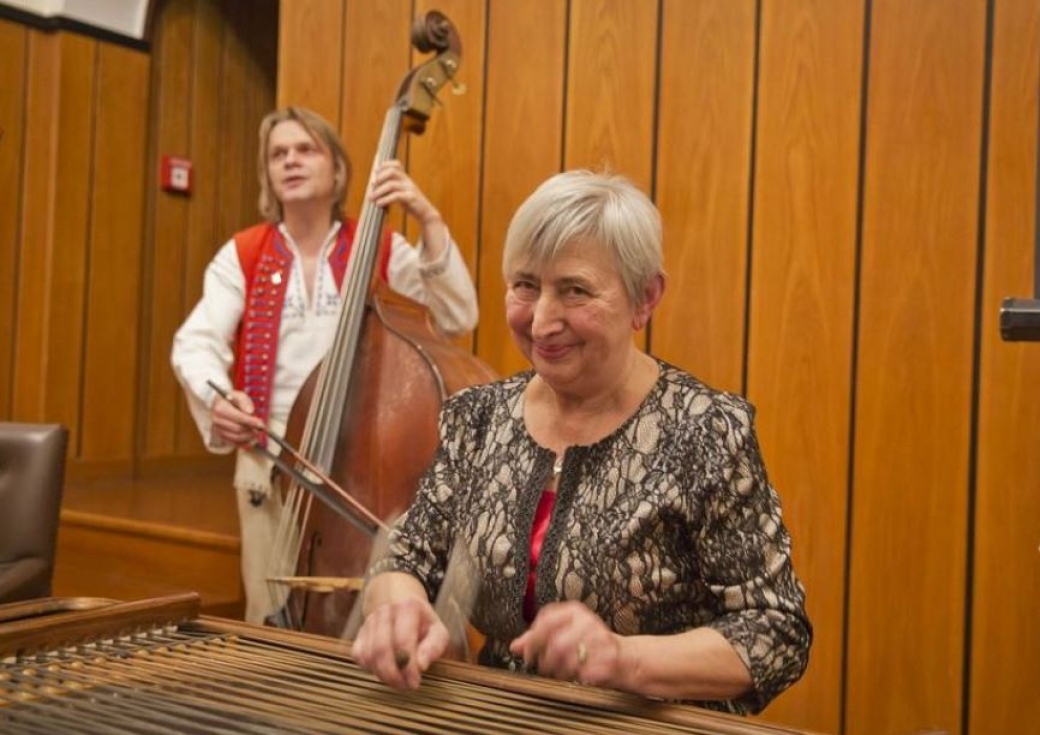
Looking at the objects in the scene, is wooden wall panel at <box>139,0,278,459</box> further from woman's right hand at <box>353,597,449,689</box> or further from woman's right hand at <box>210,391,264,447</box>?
woman's right hand at <box>353,597,449,689</box>

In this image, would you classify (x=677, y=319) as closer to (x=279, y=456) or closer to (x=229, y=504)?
(x=279, y=456)

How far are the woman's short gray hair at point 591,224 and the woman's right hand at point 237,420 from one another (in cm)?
118

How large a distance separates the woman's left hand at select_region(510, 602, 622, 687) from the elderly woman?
16 centimetres

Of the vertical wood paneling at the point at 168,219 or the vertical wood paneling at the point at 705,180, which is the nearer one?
the vertical wood paneling at the point at 705,180

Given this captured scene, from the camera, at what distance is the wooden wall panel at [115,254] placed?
475 centimetres

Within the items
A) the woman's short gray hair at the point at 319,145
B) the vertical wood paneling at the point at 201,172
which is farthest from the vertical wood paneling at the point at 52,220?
the woman's short gray hair at the point at 319,145

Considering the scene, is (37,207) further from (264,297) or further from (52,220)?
(264,297)

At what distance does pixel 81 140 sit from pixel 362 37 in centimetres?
195

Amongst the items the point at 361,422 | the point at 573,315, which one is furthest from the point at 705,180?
the point at 573,315

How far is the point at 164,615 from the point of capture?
115 cm

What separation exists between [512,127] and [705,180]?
Result: 598 mm

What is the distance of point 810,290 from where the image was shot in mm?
2555

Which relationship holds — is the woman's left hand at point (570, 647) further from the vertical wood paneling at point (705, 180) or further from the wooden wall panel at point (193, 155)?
the wooden wall panel at point (193, 155)

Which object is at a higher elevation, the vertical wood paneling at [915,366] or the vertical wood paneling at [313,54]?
the vertical wood paneling at [313,54]
